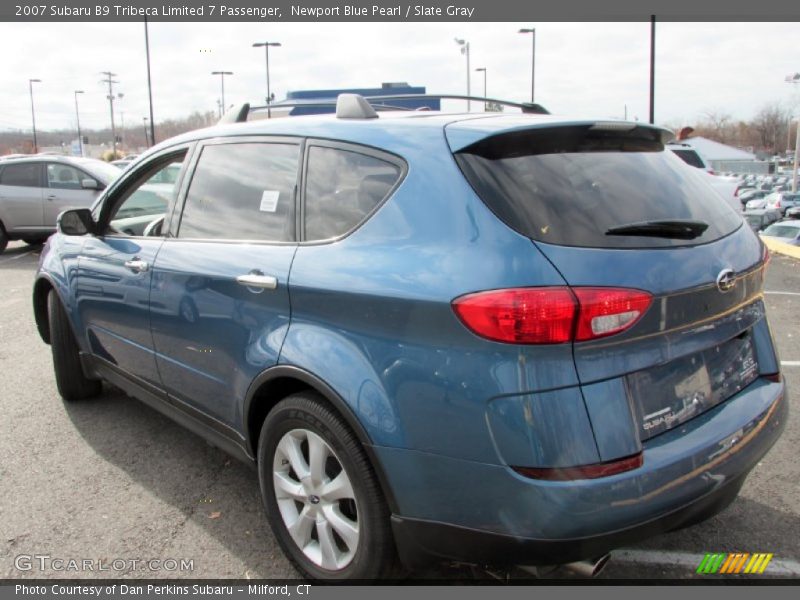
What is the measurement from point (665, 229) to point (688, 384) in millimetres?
519

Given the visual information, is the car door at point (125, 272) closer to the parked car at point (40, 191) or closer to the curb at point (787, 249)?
the parked car at point (40, 191)

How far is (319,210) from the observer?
257 cm

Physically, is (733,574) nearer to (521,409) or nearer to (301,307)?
(521,409)

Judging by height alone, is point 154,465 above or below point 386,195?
below

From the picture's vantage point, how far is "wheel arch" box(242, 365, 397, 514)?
219 centimetres

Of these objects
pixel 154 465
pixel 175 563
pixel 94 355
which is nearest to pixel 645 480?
pixel 175 563

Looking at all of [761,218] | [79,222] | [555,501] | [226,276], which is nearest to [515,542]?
[555,501]

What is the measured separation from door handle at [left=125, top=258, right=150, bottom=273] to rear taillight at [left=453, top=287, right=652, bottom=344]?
2.00 metres

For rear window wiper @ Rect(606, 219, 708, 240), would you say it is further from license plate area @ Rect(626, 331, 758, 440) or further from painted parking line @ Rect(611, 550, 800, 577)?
painted parking line @ Rect(611, 550, 800, 577)

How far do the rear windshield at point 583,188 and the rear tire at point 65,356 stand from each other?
3258mm

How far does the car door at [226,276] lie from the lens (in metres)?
2.61

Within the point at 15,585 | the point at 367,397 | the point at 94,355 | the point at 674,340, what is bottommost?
the point at 15,585

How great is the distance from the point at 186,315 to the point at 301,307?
0.85 metres

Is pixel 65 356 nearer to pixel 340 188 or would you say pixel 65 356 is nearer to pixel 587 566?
pixel 340 188
